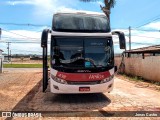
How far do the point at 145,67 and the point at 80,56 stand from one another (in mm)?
13337

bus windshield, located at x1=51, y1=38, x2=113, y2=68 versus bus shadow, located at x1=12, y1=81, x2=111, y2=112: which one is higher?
bus windshield, located at x1=51, y1=38, x2=113, y2=68

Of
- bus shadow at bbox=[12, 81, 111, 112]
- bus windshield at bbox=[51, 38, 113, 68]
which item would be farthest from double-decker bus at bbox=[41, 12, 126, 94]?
bus shadow at bbox=[12, 81, 111, 112]

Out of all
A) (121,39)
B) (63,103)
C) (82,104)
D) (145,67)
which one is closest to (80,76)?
(82,104)

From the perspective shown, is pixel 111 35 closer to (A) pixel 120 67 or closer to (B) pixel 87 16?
(B) pixel 87 16

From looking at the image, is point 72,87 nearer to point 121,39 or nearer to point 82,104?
point 82,104

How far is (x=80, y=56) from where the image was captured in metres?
12.1

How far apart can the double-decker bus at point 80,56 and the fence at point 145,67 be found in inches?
385

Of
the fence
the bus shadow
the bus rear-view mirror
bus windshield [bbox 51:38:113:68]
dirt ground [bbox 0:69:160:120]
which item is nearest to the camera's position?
dirt ground [bbox 0:69:160:120]

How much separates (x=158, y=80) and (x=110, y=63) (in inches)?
377

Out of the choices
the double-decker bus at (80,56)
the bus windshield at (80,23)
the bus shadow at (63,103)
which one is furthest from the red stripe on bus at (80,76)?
the bus windshield at (80,23)

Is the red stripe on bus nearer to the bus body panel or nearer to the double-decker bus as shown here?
the double-decker bus

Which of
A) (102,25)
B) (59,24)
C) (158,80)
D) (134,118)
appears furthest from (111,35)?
(158,80)

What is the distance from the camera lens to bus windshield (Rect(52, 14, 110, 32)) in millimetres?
12344

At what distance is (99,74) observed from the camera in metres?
12.0
